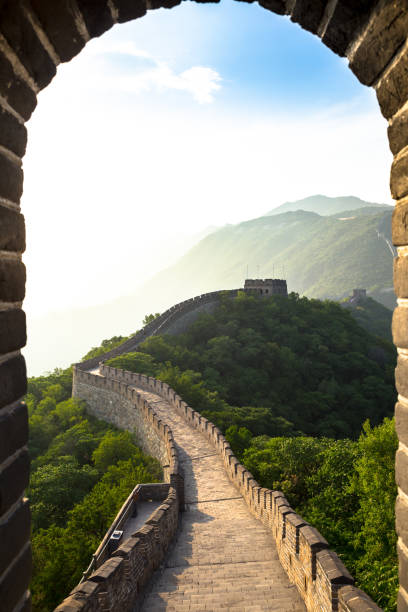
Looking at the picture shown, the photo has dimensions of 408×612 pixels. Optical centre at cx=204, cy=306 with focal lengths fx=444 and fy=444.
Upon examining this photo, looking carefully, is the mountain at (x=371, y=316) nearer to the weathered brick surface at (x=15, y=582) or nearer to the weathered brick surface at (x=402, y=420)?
the weathered brick surface at (x=402, y=420)

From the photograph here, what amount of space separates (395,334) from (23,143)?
7.25 feet

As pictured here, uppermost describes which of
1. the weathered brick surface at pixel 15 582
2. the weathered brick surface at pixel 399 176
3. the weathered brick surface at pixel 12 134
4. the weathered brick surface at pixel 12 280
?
the weathered brick surface at pixel 12 134

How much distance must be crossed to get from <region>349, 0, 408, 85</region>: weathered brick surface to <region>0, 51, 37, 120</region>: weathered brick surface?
1.74 m

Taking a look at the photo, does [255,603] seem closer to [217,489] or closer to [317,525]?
[317,525]

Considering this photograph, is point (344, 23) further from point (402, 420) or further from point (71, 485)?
point (71, 485)

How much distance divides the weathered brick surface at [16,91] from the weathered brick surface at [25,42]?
0.25 feet

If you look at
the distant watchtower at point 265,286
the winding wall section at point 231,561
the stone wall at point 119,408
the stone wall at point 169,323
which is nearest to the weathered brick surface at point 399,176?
the winding wall section at point 231,561

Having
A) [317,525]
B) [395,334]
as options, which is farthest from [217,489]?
[395,334]

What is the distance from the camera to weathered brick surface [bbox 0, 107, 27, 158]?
7.18ft

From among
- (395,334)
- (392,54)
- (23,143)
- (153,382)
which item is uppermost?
(392,54)

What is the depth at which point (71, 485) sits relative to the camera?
1927 centimetres

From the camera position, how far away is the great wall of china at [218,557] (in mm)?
7027

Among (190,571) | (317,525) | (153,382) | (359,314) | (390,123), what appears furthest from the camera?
(359,314)

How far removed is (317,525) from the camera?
12359 millimetres
